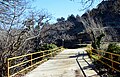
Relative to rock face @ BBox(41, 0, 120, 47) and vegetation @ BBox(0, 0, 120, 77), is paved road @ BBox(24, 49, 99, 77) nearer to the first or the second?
vegetation @ BBox(0, 0, 120, 77)

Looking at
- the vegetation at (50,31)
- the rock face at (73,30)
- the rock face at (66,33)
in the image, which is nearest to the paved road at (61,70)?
the vegetation at (50,31)

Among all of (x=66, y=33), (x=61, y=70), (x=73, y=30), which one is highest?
(x=73, y=30)

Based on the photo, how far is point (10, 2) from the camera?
14.1m

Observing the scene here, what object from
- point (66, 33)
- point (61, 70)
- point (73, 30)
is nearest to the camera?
point (61, 70)

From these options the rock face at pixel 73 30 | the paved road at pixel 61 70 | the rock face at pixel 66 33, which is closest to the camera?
the paved road at pixel 61 70

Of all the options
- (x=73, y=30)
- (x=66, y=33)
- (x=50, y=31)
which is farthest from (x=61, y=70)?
(x=73, y=30)

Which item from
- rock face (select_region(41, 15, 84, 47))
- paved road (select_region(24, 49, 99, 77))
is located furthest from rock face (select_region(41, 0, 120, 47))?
paved road (select_region(24, 49, 99, 77))

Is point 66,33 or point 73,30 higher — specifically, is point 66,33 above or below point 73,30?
below

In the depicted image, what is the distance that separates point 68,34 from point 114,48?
233 feet

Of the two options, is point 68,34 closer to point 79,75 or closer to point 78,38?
point 78,38

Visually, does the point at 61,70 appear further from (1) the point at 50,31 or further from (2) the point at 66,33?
(2) the point at 66,33

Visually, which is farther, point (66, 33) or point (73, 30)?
point (73, 30)

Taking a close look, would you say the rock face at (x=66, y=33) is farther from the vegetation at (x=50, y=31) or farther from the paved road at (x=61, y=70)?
the paved road at (x=61, y=70)

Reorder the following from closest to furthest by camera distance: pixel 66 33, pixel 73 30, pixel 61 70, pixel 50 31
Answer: pixel 61 70, pixel 50 31, pixel 66 33, pixel 73 30
